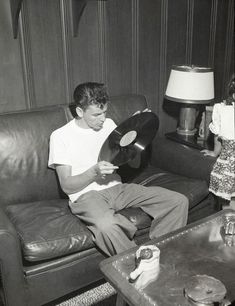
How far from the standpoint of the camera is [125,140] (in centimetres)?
181

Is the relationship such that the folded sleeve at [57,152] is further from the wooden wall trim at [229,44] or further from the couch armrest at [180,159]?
the wooden wall trim at [229,44]

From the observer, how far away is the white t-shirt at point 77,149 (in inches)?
75.5

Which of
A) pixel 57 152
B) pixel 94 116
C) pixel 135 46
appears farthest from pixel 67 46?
pixel 57 152

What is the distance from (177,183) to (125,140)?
0.53m

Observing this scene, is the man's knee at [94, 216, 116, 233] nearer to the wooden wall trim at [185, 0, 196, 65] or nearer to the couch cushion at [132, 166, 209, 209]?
the couch cushion at [132, 166, 209, 209]

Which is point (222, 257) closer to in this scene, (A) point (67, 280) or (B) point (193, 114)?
(A) point (67, 280)

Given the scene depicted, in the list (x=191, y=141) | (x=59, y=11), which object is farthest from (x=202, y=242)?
(x=59, y=11)

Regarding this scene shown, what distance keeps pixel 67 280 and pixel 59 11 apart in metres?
1.58

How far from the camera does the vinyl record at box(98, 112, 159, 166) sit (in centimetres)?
179

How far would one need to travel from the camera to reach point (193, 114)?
266 centimetres

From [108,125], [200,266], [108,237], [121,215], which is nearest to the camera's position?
[200,266]

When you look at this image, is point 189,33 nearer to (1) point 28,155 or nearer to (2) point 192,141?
(2) point 192,141

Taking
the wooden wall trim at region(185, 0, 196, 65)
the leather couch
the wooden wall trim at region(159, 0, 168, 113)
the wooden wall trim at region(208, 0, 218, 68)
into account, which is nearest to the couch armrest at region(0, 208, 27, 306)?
the leather couch

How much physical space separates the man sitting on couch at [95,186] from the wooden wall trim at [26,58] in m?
0.43
